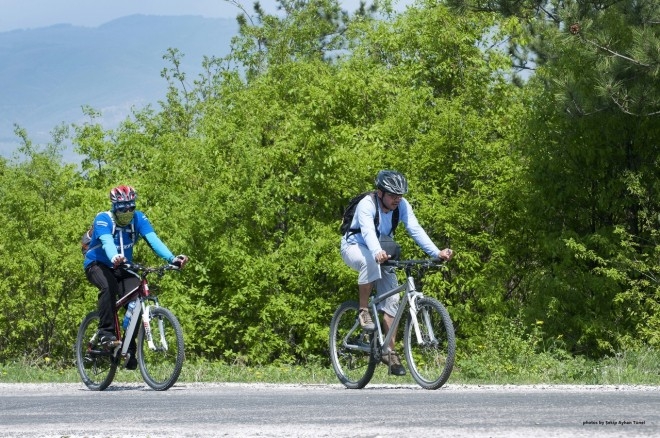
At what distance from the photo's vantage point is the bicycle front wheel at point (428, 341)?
9.66 meters

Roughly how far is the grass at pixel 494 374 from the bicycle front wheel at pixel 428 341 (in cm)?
102

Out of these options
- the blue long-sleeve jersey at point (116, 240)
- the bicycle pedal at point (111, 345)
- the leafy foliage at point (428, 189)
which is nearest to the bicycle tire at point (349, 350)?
the blue long-sleeve jersey at point (116, 240)

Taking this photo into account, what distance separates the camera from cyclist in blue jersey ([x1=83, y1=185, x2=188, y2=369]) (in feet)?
36.6

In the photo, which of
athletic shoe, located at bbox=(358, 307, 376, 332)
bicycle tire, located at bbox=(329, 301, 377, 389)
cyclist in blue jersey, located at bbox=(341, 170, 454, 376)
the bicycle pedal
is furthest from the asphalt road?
the bicycle pedal

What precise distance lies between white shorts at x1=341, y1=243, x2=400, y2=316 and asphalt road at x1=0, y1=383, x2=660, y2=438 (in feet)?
2.45

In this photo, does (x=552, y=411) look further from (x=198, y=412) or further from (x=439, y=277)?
(x=439, y=277)

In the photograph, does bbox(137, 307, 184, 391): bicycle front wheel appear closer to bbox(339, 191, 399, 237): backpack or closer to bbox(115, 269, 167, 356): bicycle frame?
bbox(115, 269, 167, 356): bicycle frame

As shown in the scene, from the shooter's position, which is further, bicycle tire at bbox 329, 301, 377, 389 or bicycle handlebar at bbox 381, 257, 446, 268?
bicycle tire at bbox 329, 301, 377, 389

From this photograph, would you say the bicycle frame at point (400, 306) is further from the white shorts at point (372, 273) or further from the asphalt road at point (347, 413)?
the asphalt road at point (347, 413)

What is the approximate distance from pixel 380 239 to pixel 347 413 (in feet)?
9.23

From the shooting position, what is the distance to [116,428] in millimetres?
7137

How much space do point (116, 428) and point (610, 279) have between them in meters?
16.1

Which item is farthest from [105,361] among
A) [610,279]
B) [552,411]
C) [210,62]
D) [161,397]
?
[210,62]

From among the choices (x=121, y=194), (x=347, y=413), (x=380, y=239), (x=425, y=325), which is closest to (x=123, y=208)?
(x=121, y=194)
